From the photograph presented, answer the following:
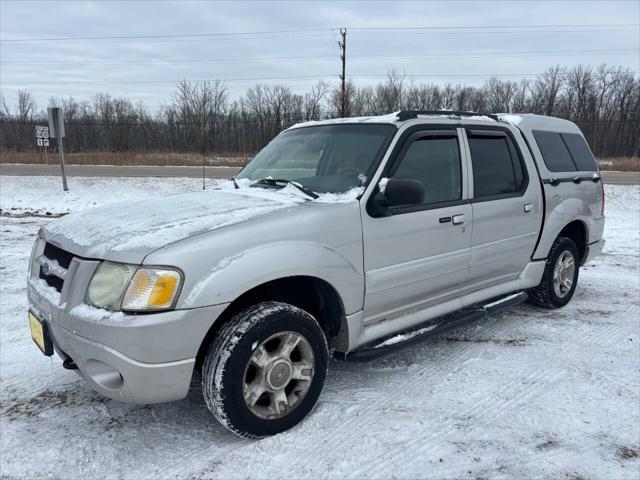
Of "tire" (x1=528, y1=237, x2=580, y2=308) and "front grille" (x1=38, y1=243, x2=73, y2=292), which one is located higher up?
"front grille" (x1=38, y1=243, x2=73, y2=292)

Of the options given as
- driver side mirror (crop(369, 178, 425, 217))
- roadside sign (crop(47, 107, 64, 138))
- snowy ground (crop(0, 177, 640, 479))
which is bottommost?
snowy ground (crop(0, 177, 640, 479))

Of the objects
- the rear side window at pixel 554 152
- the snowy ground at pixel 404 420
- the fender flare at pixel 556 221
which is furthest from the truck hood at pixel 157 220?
the rear side window at pixel 554 152

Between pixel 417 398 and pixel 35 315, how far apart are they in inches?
98.8

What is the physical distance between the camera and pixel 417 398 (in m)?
3.32

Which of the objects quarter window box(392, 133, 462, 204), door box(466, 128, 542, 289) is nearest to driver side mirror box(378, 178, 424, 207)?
quarter window box(392, 133, 462, 204)

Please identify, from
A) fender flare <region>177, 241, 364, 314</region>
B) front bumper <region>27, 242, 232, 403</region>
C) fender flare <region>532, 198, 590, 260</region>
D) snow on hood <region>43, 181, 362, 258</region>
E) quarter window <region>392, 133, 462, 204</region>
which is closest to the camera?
front bumper <region>27, 242, 232, 403</region>

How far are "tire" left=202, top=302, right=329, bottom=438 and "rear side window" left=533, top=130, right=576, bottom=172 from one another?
3.19 m

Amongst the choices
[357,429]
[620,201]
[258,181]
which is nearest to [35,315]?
[258,181]

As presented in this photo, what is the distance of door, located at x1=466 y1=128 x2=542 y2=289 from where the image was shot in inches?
154

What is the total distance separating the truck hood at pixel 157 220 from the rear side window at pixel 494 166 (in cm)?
138

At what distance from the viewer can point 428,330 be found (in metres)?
3.59

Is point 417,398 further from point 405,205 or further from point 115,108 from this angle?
point 115,108

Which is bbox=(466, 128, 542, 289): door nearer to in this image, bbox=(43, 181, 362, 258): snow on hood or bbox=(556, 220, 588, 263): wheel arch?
bbox=(556, 220, 588, 263): wheel arch

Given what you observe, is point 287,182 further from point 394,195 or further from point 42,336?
point 42,336
